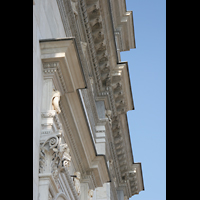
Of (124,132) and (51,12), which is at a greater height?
(51,12)

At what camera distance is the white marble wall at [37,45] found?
8148 millimetres

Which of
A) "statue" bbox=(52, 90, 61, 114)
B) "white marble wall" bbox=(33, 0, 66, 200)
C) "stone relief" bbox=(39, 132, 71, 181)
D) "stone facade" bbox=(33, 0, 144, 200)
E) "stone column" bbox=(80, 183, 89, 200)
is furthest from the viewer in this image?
"stone column" bbox=(80, 183, 89, 200)

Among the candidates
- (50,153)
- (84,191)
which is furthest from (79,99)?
(84,191)

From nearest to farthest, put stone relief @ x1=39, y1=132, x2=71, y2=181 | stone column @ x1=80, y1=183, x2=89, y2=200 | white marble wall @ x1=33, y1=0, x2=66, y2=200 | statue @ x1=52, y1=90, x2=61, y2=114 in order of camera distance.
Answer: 1. white marble wall @ x1=33, y1=0, x2=66, y2=200
2. stone relief @ x1=39, y1=132, x2=71, y2=181
3. statue @ x1=52, y1=90, x2=61, y2=114
4. stone column @ x1=80, y1=183, x2=89, y2=200

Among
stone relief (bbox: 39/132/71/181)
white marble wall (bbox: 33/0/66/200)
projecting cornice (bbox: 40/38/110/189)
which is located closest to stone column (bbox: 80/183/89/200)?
projecting cornice (bbox: 40/38/110/189)

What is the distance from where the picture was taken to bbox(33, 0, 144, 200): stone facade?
28.5 feet

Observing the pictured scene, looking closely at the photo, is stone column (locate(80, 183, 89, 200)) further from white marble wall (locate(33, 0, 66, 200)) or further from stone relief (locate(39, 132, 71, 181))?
stone relief (locate(39, 132, 71, 181))
